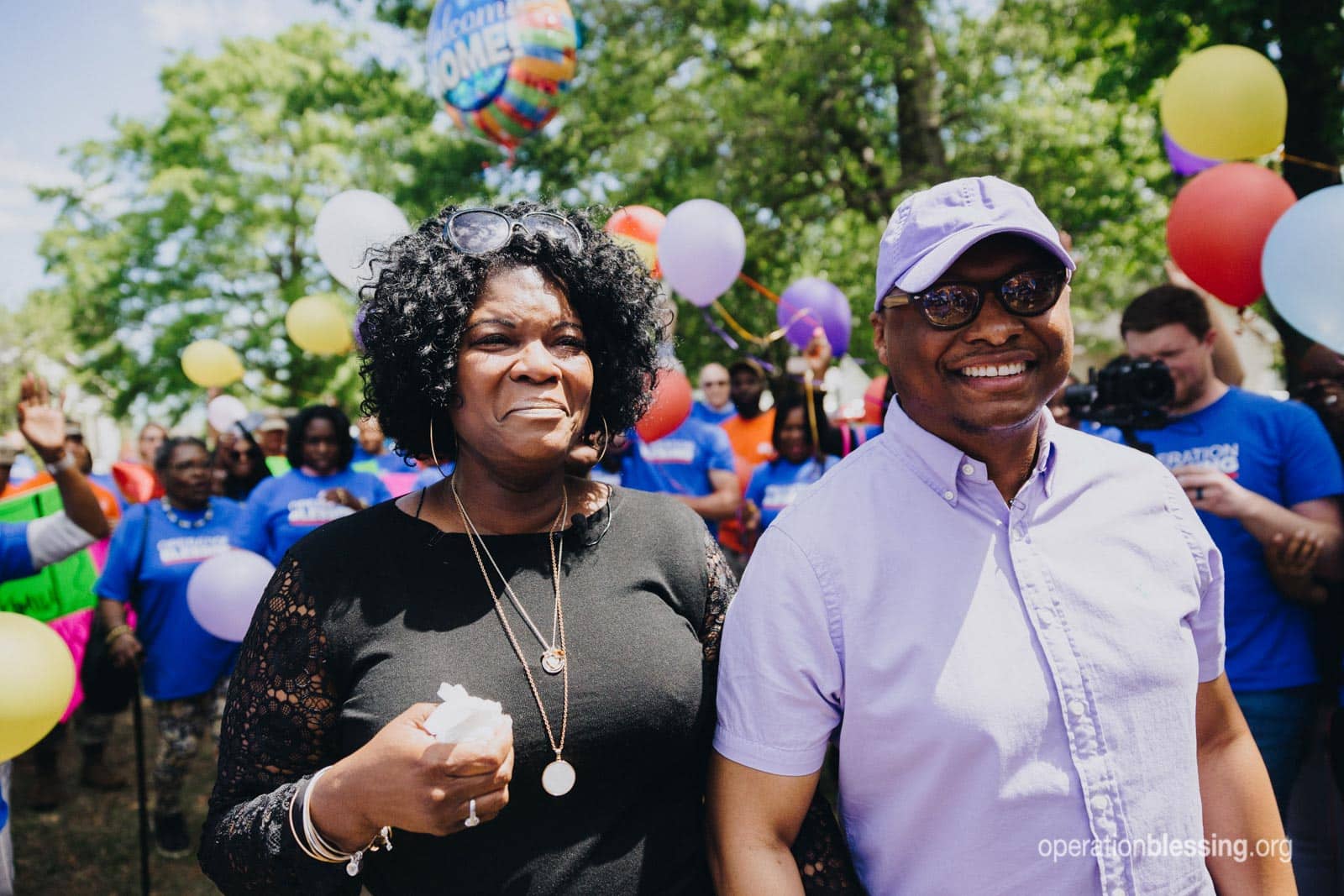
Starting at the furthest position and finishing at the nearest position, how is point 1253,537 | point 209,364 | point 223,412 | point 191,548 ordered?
point 223,412
point 209,364
point 191,548
point 1253,537

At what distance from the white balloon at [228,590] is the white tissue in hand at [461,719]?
284 centimetres

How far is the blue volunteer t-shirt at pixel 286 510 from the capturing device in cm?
493

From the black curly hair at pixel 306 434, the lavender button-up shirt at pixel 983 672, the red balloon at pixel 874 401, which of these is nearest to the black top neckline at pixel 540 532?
the lavender button-up shirt at pixel 983 672

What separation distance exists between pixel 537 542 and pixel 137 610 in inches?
159

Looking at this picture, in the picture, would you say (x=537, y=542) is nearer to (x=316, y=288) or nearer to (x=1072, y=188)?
(x=1072, y=188)

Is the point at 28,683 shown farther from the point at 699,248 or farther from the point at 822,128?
the point at 822,128

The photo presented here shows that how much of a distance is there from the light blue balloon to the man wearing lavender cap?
7.12 ft

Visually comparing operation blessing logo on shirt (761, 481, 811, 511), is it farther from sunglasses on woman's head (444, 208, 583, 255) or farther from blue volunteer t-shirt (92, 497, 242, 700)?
sunglasses on woman's head (444, 208, 583, 255)

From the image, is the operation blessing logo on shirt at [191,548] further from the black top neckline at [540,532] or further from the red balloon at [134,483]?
the black top neckline at [540,532]

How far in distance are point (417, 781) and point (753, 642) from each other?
0.53m

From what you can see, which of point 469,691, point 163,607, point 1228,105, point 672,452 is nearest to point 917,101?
point 1228,105

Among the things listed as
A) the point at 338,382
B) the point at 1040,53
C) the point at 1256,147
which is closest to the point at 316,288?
the point at 338,382

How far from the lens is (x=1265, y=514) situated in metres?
2.67

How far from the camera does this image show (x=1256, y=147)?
4.55 metres
